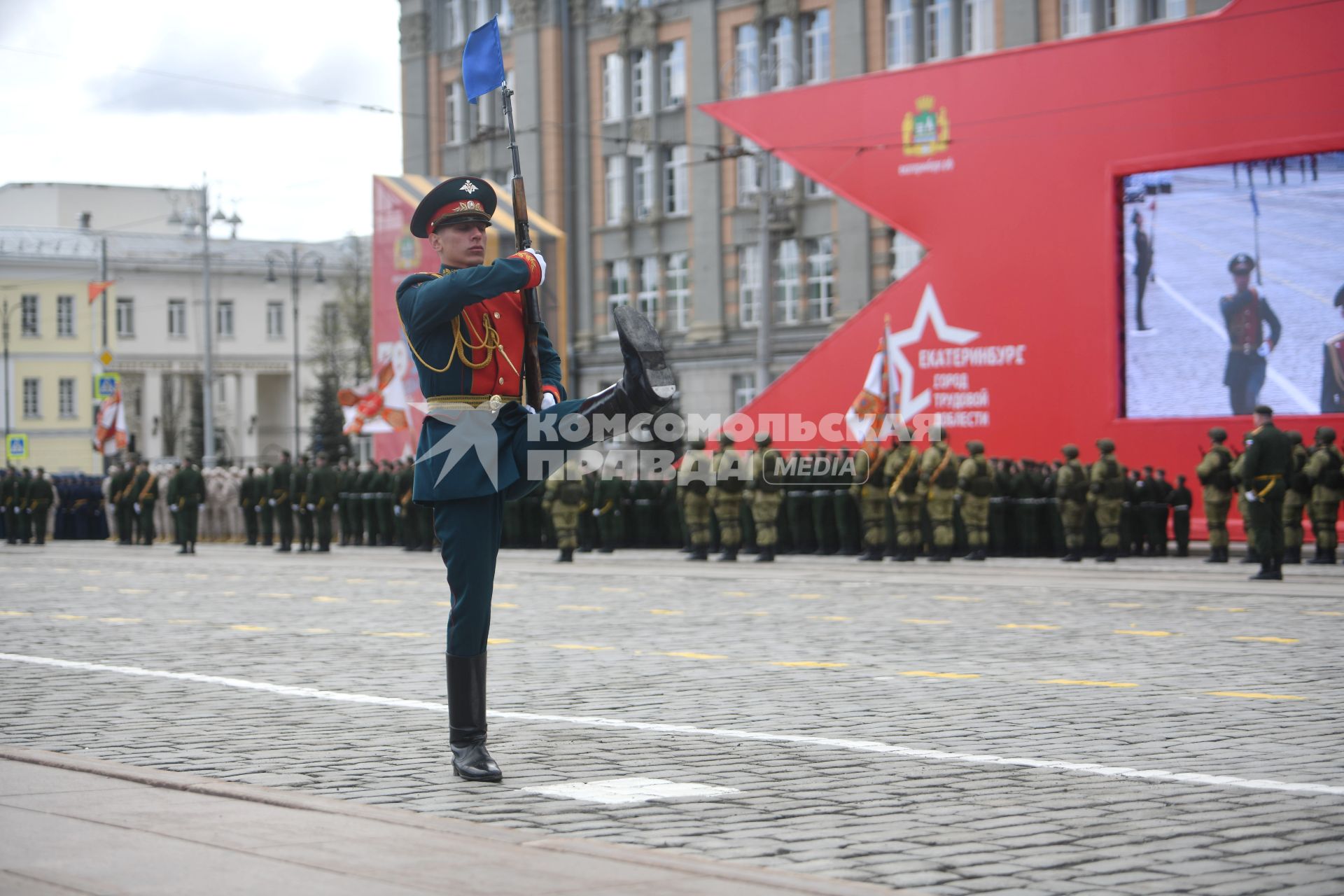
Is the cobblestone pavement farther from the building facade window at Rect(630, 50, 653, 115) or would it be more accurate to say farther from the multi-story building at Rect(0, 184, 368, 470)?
the multi-story building at Rect(0, 184, 368, 470)

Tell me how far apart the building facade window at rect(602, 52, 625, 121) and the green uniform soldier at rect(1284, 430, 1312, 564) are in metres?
31.2

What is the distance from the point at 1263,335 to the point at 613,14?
3035 cm

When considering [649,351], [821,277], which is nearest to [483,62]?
[649,351]

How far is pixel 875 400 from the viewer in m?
27.3

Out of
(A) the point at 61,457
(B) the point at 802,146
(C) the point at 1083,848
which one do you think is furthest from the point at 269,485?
(A) the point at 61,457

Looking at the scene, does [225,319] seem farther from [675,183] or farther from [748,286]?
[748,286]

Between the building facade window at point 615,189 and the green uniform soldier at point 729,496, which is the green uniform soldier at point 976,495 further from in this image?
the building facade window at point 615,189

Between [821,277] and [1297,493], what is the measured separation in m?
24.7

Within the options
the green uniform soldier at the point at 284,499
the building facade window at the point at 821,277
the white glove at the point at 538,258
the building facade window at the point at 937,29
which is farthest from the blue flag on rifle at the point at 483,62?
the building facade window at the point at 821,277

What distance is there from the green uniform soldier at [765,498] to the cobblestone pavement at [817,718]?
762cm

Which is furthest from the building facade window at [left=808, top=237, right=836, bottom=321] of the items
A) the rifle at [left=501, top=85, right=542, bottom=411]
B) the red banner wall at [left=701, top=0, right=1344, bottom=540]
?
the rifle at [left=501, top=85, right=542, bottom=411]

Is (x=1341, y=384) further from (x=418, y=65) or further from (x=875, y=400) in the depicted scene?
(x=418, y=65)

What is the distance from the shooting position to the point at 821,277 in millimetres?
44781

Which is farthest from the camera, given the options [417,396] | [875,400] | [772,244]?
[772,244]
